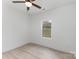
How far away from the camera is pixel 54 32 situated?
4.73 metres

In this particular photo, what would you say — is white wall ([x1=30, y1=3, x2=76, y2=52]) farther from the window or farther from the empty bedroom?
the window

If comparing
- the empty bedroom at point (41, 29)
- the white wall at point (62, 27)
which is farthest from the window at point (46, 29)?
the white wall at point (62, 27)

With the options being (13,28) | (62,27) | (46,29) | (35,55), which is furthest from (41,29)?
(35,55)

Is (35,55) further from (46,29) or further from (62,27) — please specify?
(46,29)

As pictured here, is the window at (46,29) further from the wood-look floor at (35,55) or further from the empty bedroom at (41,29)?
the wood-look floor at (35,55)

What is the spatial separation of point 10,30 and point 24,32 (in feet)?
4.55

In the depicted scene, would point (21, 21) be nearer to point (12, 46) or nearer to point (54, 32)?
point (12, 46)

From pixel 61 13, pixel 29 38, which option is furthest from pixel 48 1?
pixel 29 38

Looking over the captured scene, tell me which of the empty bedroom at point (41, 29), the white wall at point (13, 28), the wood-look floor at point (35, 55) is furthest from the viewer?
the white wall at point (13, 28)

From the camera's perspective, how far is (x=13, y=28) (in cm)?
476

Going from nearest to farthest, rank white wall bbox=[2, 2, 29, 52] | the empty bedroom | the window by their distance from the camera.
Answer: the empty bedroom
white wall bbox=[2, 2, 29, 52]
the window

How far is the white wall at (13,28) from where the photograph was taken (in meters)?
4.21

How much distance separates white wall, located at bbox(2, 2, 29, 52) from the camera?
4.21m

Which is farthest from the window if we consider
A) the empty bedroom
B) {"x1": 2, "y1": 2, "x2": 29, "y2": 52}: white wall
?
{"x1": 2, "y1": 2, "x2": 29, "y2": 52}: white wall
